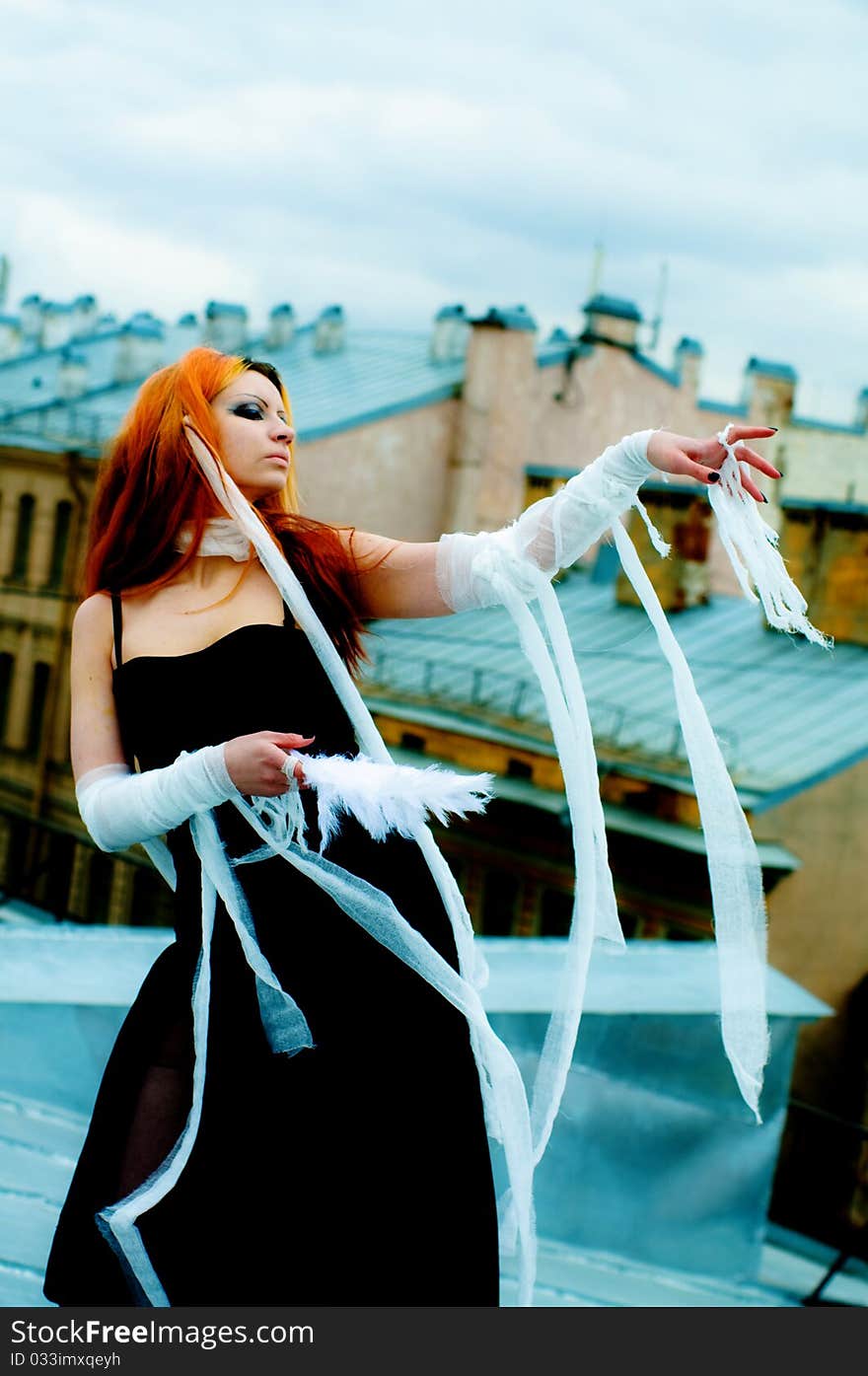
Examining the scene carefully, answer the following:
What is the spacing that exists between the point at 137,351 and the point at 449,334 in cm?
536

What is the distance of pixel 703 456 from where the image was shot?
2.45 meters

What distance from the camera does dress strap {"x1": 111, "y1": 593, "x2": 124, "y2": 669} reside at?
250 centimetres

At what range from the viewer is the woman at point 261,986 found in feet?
7.81

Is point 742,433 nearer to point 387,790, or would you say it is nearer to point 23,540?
point 387,790

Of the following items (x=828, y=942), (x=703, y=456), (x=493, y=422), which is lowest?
(x=828, y=942)

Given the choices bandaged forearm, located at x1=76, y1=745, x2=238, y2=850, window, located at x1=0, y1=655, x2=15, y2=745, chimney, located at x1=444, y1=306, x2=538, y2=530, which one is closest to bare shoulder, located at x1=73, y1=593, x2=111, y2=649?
bandaged forearm, located at x1=76, y1=745, x2=238, y2=850

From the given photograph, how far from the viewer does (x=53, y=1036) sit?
3.62 m

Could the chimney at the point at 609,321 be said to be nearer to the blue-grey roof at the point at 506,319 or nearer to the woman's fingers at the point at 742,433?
the blue-grey roof at the point at 506,319

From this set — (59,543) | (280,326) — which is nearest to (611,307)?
(280,326)

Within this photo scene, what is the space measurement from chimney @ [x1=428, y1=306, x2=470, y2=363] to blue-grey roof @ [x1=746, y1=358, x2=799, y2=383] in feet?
13.3

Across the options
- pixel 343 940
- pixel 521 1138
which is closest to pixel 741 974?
pixel 521 1138

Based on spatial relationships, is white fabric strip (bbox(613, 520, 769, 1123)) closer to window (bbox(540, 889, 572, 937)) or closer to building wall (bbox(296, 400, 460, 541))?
window (bbox(540, 889, 572, 937))

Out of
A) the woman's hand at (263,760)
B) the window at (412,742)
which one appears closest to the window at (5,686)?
the window at (412,742)
